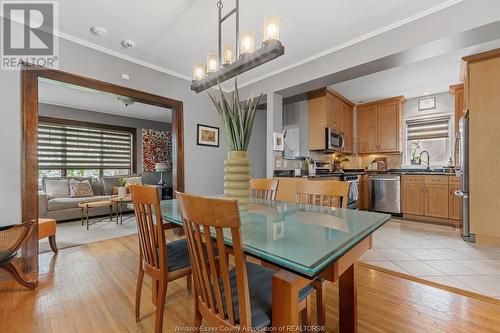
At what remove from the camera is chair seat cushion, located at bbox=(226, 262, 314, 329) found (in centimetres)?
84

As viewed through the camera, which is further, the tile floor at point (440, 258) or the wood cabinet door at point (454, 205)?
the wood cabinet door at point (454, 205)

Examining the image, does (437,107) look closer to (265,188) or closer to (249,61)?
(265,188)

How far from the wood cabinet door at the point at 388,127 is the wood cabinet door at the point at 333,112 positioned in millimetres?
1138

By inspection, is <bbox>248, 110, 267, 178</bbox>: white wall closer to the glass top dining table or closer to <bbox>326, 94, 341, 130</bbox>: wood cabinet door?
<bbox>326, 94, 341, 130</bbox>: wood cabinet door

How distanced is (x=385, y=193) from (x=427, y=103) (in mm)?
2061

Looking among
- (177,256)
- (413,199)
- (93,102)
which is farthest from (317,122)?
(93,102)

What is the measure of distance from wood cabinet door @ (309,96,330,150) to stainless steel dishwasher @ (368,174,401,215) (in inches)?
58.0

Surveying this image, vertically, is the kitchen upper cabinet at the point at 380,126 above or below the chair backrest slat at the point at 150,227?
above

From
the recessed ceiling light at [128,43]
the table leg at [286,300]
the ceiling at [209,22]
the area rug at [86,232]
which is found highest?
the ceiling at [209,22]

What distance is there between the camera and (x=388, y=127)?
4926mm

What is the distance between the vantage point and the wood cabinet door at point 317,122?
13.8 ft

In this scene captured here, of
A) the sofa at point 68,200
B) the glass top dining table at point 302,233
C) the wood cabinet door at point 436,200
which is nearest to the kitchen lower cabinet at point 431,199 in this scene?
the wood cabinet door at point 436,200

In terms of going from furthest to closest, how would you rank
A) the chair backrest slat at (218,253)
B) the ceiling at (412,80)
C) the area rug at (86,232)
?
1. the ceiling at (412,80)
2. the area rug at (86,232)
3. the chair backrest slat at (218,253)

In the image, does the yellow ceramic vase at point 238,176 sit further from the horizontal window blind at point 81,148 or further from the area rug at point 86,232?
the horizontal window blind at point 81,148
